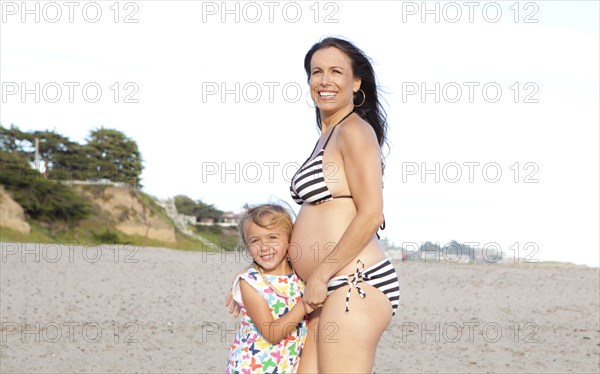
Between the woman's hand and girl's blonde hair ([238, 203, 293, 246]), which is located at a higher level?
girl's blonde hair ([238, 203, 293, 246])

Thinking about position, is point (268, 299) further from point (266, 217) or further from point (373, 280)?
point (373, 280)

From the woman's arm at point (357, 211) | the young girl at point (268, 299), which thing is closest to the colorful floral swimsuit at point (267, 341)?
the young girl at point (268, 299)

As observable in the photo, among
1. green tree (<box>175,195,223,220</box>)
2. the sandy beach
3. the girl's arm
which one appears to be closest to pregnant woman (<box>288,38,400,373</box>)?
the girl's arm

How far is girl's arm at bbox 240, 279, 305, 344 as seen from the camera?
357cm

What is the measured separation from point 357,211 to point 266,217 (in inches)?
17.6

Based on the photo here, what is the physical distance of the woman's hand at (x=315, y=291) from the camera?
11.0ft

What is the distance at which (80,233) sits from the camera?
29.7m

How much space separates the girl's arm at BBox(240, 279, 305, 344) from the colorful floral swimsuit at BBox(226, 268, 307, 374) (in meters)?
0.03

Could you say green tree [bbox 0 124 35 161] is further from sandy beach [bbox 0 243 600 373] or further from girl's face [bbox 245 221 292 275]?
girl's face [bbox 245 221 292 275]

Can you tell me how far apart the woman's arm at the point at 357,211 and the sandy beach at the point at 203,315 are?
19.9 feet

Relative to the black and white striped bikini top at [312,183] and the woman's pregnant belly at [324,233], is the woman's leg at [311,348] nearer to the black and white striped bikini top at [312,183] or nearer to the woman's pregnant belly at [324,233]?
the woman's pregnant belly at [324,233]

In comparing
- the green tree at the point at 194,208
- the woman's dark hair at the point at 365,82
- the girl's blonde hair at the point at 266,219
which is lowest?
the green tree at the point at 194,208

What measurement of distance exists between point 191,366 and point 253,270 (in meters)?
5.88

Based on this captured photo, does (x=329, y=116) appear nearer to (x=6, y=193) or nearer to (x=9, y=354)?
(x=9, y=354)
